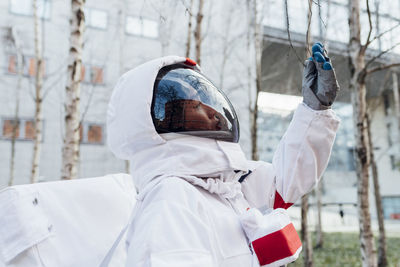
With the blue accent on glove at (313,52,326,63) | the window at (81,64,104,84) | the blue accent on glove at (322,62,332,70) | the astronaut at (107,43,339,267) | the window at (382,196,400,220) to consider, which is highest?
the window at (81,64,104,84)

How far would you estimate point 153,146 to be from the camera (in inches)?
63.6

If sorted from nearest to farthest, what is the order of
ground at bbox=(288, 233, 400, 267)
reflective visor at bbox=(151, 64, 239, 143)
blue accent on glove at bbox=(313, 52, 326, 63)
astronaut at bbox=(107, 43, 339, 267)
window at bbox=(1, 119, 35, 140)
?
astronaut at bbox=(107, 43, 339, 267)
blue accent on glove at bbox=(313, 52, 326, 63)
reflective visor at bbox=(151, 64, 239, 143)
ground at bbox=(288, 233, 400, 267)
window at bbox=(1, 119, 35, 140)

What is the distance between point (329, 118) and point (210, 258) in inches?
30.5

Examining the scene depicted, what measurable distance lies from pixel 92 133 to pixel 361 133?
39.4ft

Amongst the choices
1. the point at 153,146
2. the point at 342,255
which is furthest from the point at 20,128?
the point at 153,146

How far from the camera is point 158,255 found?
1202 millimetres

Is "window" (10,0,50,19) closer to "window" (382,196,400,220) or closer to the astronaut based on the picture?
the astronaut

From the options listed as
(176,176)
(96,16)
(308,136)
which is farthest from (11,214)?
(96,16)

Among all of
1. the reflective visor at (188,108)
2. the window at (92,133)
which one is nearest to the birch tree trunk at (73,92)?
the reflective visor at (188,108)

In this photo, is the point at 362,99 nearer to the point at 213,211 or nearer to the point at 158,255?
the point at 213,211

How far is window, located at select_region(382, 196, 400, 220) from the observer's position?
27.9 meters

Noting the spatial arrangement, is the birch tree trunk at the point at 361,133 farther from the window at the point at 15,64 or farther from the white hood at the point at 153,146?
the window at the point at 15,64

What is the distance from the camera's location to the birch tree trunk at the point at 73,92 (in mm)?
4879

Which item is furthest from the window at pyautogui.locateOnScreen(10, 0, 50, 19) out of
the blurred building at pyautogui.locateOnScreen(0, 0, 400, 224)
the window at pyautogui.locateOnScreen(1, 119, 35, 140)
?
the window at pyautogui.locateOnScreen(1, 119, 35, 140)
